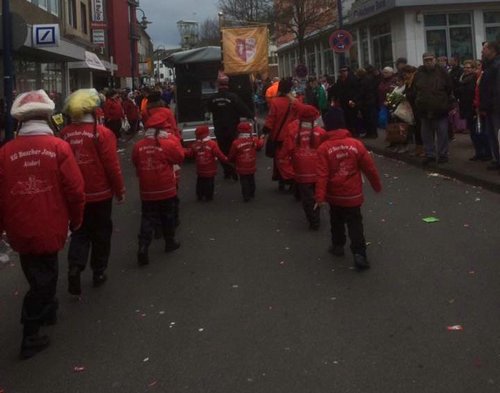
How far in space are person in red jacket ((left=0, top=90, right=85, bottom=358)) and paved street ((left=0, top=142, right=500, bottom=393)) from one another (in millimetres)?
422

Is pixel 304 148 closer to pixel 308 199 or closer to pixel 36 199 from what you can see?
pixel 308 199

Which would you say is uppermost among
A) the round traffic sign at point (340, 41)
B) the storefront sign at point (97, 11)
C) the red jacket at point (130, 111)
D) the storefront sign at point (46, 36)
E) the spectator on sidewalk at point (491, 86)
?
the storefront sign at point (97, 11)

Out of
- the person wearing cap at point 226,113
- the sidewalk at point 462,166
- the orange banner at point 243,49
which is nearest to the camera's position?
the sidewalk at point 462,166

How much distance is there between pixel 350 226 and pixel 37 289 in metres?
3.10

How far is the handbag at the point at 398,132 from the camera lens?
543 inches

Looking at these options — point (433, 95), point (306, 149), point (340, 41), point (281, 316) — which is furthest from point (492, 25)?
point (281, 316)

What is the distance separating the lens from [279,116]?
992cm

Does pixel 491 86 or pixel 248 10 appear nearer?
pixel 491 86

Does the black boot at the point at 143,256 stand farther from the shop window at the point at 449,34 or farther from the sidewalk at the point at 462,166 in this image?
the shop window at the point at 449,34

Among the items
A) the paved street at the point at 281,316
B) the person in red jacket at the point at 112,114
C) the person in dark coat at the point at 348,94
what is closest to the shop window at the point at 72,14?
the person in red jacket at the point at 112,114

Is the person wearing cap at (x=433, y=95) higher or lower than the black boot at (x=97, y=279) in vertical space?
higher

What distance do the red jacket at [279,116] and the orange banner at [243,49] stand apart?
304 inches

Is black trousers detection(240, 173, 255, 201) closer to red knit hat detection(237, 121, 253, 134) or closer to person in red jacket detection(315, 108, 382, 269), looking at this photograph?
red knit hat detection(237, 121, 253, 134)

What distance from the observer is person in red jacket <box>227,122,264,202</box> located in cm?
1022
